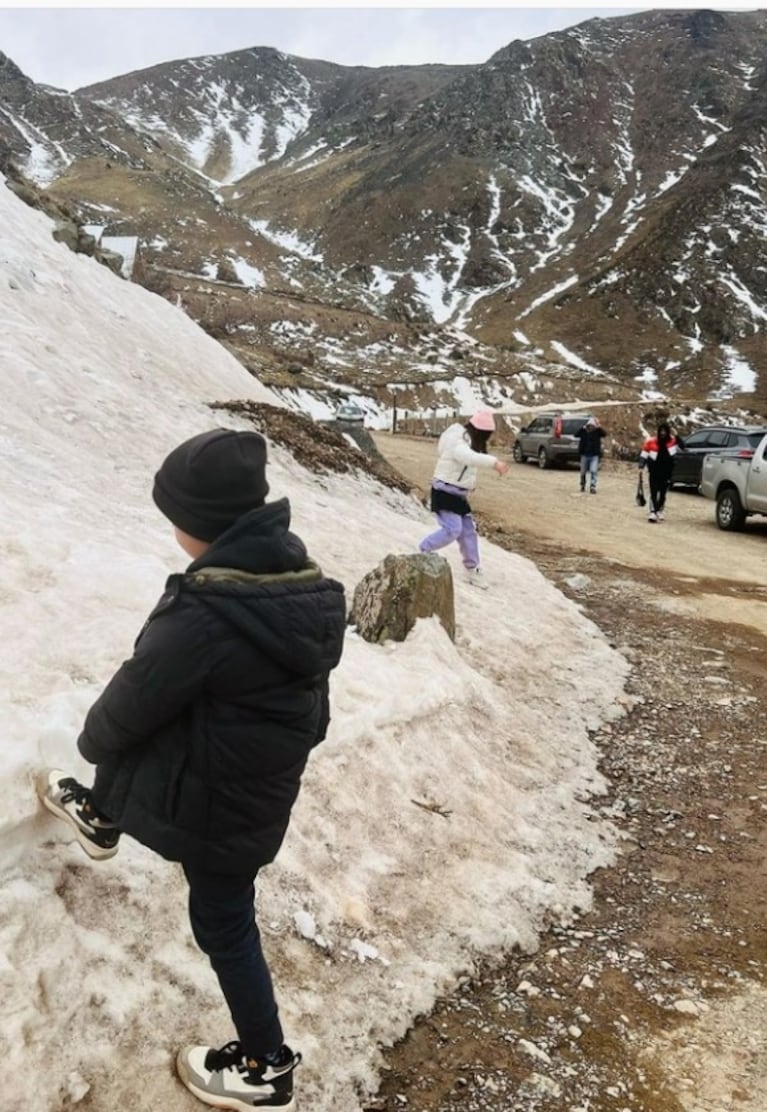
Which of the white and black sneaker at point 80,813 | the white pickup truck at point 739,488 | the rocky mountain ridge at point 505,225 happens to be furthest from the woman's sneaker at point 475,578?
the rocky mountain ridge at point 505,225

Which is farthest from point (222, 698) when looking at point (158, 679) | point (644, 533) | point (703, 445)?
point (703, 445)

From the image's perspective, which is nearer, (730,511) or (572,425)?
(730,511)

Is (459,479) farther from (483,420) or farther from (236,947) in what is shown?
(236,947)

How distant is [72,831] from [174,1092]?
1039mm

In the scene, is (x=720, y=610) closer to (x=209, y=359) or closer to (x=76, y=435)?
(x=76, y=435)

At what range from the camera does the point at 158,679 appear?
2.35 meters

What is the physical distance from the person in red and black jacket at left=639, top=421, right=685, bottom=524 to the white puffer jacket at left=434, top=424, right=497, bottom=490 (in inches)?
351

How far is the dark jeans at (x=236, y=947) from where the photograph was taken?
8.37 ft

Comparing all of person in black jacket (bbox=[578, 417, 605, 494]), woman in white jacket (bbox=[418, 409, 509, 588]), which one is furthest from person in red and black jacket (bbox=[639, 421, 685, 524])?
woman in white jacket (bbox=[418, 409, 509, 588])

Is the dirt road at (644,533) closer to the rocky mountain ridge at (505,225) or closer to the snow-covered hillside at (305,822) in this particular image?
the snow-covered hillside at (305,822)

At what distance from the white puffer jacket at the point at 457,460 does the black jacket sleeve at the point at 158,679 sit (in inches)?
261

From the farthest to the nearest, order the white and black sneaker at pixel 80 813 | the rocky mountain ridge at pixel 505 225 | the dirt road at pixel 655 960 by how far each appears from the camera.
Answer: the rocky mountain ridge at pixel 505 225 < the dirt road at pixel 655 960 < the white and black sneaker at pixel 80 813

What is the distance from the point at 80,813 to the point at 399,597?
377 centimetres

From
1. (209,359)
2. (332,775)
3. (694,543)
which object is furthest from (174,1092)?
(694,543)
